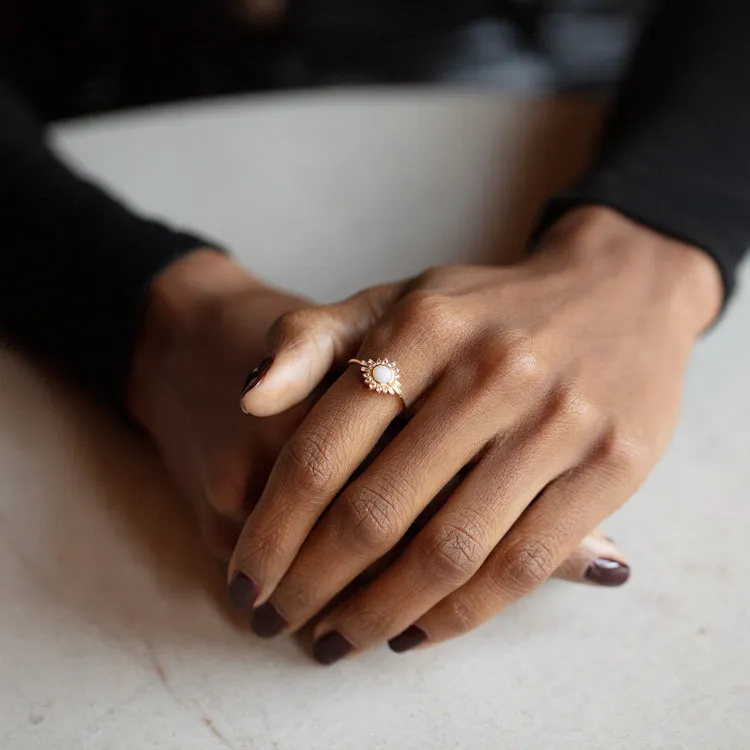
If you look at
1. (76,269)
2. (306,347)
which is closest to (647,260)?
(306,347)

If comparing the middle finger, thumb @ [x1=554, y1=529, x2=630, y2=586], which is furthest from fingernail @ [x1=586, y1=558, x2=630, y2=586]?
the middle finger

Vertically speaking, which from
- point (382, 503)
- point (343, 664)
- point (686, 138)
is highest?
point (686, 138)

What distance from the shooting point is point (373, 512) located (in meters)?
0.43

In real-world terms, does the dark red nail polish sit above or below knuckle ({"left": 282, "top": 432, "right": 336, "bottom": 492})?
above

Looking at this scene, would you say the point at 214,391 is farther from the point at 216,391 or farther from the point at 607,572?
the point at 607,572

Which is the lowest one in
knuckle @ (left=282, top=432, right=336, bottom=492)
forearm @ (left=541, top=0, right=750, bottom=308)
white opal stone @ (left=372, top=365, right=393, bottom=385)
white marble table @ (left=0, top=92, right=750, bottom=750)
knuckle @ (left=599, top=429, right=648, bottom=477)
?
white marble table @ (left=0, top=92, right=750, bottom=750)

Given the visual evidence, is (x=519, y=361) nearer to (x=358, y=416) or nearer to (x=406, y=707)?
(x=358, y=416)

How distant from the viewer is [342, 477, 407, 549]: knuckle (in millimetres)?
432

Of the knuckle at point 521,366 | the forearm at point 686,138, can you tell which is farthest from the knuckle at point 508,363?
the forearm at point 686,138

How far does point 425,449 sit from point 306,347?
90 mm

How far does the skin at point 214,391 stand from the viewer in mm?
486

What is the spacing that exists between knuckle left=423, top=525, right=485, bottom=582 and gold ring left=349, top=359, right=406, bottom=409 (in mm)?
76

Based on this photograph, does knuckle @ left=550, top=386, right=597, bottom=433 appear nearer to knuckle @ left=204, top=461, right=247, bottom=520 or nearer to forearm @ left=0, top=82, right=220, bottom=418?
knuckle @ left=204, top=461, right=247, bottom=520

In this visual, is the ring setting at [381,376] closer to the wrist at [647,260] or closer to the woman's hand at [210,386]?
the woman's hand at [210,386]
